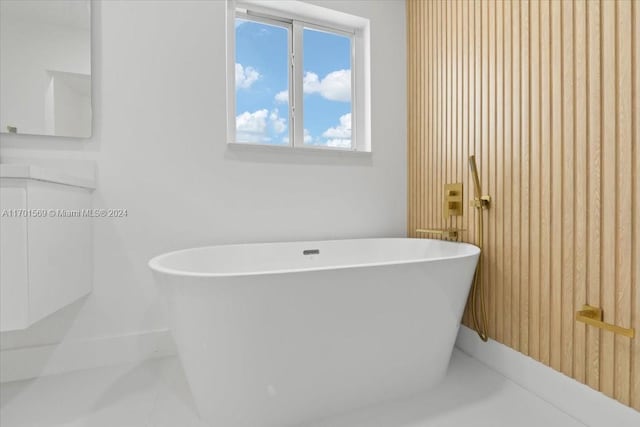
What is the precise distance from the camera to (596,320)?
1.01 metres

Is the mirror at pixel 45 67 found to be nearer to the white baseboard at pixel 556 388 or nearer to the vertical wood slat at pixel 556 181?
the vertical wood slat at pixel 556 181

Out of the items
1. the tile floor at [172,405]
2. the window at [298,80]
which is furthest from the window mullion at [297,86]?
the tile floor at [172,405]

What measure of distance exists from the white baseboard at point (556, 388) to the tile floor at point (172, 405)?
4cm

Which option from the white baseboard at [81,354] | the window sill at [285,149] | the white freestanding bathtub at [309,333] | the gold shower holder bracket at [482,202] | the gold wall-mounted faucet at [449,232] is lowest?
the white baseboard at [81,354]

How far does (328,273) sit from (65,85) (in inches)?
61.7

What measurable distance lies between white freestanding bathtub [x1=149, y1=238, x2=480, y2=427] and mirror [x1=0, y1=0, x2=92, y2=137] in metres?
0.92

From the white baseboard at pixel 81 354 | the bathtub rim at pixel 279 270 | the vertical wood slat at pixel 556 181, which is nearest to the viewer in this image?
the bathtub rim at pixel 279 270

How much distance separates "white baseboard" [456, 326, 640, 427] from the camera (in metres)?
1.00

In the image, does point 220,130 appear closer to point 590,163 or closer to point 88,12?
point 88,12

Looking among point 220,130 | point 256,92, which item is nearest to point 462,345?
point 220,130

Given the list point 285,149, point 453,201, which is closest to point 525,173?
point 453,201

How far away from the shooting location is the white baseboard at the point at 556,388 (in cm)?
100

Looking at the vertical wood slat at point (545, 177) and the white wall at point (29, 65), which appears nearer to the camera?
the vertical wood slat at point (545, 177)

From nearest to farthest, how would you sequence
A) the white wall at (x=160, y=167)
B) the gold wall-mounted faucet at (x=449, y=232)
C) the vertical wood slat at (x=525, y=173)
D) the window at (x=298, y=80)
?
1. the vertical wood slat at (x=525, y=173)
2. the white wall at (x=160, y=167)
3. the gold wall-mounted faucet at (x=449, y=232)
4. the window at (x=298, y=80)
